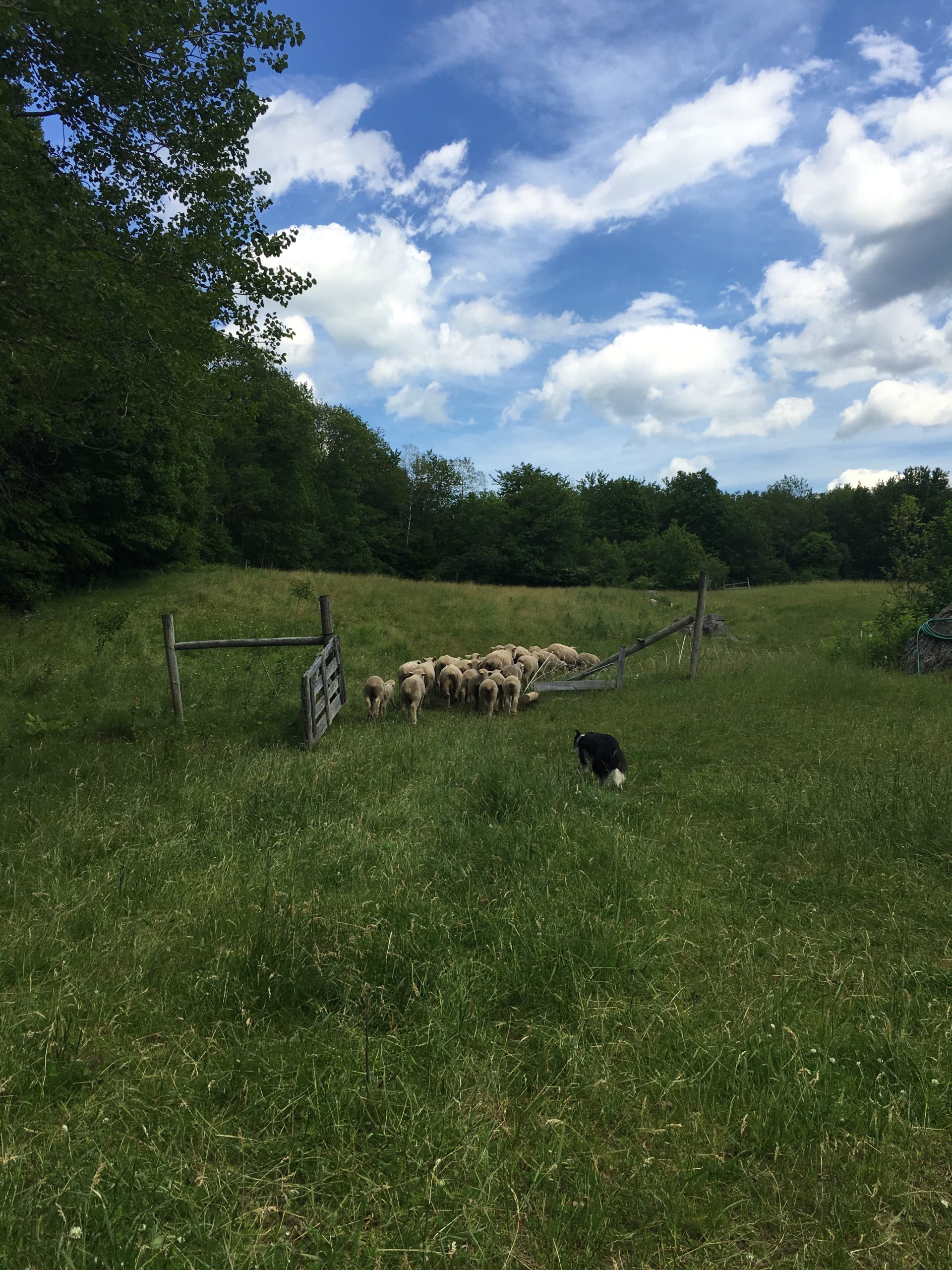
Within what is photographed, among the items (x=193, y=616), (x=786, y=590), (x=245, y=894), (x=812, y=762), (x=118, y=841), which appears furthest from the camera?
(x=786, y=590)

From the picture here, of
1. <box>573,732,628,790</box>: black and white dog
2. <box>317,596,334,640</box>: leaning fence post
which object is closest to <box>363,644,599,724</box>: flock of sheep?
<box>317,596,334,640</box>: leaning fence post

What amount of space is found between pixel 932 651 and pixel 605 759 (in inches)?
371

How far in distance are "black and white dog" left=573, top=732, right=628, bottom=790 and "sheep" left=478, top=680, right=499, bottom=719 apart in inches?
178

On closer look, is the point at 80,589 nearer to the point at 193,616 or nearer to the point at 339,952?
the point at 193,616

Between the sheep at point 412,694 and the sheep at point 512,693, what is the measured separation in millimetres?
1669

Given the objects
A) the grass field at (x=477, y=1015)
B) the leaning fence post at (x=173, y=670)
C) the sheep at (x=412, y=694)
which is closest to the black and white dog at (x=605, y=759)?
the grass field at (x=477, y=1015)

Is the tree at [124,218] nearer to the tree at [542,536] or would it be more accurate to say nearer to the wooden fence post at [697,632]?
the wooden fence post at [697,632]

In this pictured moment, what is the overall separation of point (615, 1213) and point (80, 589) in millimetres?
25145

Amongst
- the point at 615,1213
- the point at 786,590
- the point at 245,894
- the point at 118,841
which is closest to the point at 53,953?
the point at 245,894

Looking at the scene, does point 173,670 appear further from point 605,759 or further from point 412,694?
point 605,759

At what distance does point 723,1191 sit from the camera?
241 centimetres

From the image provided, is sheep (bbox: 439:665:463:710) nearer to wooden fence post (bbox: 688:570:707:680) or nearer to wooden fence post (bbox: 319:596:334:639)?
wooden fence post (bbox: 319:596:334:639)

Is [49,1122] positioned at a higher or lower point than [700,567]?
lower

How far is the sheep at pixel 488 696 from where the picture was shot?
1223cm
